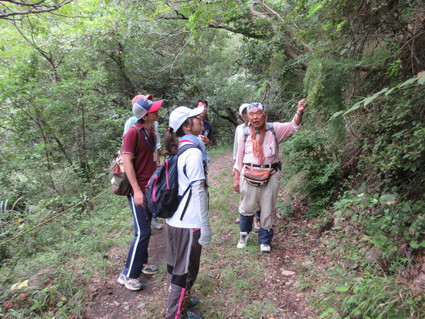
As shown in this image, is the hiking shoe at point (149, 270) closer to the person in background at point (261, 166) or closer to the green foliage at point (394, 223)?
the person in background at point (261, 166)

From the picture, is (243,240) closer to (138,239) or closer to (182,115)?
(138,239)

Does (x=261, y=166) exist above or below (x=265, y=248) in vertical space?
above

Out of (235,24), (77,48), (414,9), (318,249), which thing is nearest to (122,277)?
(318,249)

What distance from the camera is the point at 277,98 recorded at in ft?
28.7

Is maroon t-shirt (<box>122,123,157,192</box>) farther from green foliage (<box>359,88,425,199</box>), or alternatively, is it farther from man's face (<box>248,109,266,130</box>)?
green foliage (<box>359,88,425,199</box>)

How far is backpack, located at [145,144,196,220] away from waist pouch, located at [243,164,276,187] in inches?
53.8

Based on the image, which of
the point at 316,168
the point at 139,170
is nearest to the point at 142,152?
the point at 139,170

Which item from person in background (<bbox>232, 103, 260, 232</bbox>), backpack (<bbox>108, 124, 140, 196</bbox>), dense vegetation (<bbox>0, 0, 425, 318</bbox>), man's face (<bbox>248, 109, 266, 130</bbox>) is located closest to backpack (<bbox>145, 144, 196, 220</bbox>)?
backpack (<bbox>108, 124, 140, 196</bbox>)

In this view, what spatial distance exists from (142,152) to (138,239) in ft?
3.37

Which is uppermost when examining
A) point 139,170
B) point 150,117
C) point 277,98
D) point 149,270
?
point 277,98

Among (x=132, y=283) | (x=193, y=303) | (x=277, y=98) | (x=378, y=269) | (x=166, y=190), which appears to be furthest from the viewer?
(x=277, y=98)

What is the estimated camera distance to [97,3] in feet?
27.8

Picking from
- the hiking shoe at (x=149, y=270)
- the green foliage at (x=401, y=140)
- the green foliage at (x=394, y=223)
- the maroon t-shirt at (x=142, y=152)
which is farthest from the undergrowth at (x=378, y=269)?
the maroon t-shirt at (x=142, y=152)

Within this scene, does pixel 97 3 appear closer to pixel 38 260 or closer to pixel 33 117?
pixel 33 117
